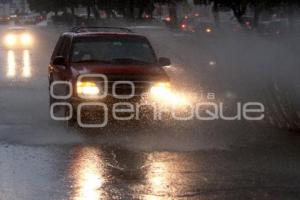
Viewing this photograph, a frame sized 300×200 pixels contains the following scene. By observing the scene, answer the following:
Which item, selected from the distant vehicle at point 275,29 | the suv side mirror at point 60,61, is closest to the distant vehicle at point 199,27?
the distant vehicle at point 275,29

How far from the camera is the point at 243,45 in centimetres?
4009

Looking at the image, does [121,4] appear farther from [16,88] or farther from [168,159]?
[168,159]

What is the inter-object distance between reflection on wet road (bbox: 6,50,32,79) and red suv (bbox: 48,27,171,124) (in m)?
10.1

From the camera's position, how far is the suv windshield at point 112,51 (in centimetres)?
1357

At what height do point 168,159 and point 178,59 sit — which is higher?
point 168,159

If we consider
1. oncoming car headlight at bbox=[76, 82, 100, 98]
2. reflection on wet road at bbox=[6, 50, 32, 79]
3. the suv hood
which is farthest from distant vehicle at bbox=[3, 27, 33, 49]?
oncoming car headlight at bbox=[76, 82, 100, 98]

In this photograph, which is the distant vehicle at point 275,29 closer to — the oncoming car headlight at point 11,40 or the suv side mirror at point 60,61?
the oncoming car headlight at point 11,40

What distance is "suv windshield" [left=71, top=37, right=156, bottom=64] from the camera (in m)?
13.6

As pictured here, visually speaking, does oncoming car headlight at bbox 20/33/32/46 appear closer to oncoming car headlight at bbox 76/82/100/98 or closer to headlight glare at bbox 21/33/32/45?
headlight glare at bbox 21/33/32/45

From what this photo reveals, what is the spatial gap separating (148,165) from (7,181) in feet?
6.21

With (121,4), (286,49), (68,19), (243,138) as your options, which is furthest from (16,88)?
(68,19)

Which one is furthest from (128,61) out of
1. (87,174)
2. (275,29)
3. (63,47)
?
(275,29)

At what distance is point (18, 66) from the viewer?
95.0ft

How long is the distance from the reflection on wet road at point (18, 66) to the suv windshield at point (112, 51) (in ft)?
34.4
